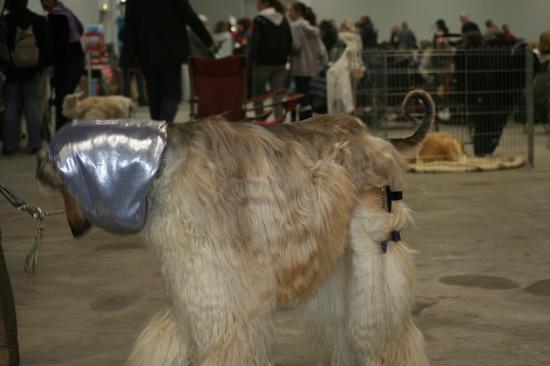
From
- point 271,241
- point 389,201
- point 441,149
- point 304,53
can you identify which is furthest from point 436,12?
point 271,241

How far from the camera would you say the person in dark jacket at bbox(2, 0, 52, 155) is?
31.0 ft

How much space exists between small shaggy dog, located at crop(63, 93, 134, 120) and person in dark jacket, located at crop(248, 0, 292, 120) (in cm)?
165

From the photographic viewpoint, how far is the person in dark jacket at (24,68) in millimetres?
9461

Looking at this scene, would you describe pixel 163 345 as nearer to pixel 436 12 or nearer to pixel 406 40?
pixel 406 40

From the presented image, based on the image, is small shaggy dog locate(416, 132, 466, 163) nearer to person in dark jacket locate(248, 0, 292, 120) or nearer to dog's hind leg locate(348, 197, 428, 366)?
person in dark jacket locate(248, 0, 292, 120)

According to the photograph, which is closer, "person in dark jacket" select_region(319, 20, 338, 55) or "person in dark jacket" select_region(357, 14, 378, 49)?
"person in dark jacket" select_region(319, 20, 338, 55)

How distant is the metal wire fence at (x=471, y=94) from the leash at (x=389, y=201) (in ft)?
18.8

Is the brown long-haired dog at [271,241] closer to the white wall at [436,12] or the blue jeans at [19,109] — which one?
the blue jeans at [19,109]

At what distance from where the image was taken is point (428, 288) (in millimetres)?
4418

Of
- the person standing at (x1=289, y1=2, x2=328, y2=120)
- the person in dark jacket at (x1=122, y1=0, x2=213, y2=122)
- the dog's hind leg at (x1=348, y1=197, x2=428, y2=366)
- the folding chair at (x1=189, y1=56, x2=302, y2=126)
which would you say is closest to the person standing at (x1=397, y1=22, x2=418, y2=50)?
the person standing at (x1=289, y1=2, x2=328, y2=120)

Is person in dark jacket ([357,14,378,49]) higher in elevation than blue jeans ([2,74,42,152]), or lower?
higher

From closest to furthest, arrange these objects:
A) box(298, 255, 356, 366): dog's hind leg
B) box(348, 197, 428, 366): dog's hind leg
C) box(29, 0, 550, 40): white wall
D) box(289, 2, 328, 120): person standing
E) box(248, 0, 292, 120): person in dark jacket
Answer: box(348, 197, 428, 366): dog's hind leg → box(298, 255, 356, 366): dog's hind leg → box(248, 0, 292, 120): person in dark jacket → box(289, 2, 328, 120): person standing → box(29, 0, 550, 40): white wall

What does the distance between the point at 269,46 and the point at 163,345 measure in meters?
8.19

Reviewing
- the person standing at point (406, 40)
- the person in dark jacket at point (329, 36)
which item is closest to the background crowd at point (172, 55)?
the person in dark jacket at point (329, 36)
